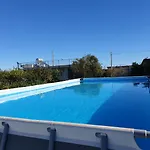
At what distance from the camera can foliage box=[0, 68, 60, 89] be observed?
1448 cm

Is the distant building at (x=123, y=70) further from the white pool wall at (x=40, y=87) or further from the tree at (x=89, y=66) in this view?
the white pool wall at (x=40, y=87)

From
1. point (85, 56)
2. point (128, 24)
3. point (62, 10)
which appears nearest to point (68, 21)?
point (62, 10)

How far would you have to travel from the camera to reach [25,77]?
16.6 metres

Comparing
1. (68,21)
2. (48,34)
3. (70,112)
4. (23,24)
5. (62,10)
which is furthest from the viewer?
(48,34)

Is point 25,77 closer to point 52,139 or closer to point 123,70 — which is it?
point 123,70

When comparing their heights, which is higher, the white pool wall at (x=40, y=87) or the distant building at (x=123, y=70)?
the distant building at (x=123, y=70)

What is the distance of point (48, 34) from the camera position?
25.6m

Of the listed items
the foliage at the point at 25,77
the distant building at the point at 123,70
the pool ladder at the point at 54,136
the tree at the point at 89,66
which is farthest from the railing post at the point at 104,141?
the distant building at the point at 123,70

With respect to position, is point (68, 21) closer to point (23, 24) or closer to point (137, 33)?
point (23, 24)

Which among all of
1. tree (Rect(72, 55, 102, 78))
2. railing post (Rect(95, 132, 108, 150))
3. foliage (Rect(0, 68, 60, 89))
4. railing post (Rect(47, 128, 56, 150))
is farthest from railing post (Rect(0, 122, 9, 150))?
tree (Rect(72, 55, 102, 78))

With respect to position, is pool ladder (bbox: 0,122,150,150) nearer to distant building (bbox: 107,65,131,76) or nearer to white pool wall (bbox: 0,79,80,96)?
white pool wall (bbox: 0,79,80,96)

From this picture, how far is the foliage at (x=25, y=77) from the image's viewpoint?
14476 millimetres

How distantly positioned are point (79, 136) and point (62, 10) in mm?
17909

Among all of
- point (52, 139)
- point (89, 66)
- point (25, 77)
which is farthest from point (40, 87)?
point (52, 139)
